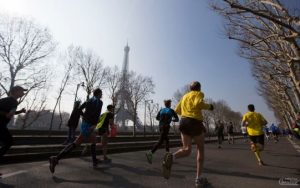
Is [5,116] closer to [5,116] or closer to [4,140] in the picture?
[5,116]

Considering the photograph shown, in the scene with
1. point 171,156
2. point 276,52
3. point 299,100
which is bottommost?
point 171,156

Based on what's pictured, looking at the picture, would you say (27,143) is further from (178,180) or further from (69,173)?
(178,180)

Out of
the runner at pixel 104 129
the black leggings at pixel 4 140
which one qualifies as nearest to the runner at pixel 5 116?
the black leggings at pixel 4 140

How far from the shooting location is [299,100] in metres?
26.0

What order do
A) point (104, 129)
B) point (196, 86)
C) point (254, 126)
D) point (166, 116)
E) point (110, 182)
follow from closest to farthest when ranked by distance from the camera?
1. point (110, 182)
2. point (196, 86)
3. point (104, 129)
4. point (254, 126)
5. point (166, 116)

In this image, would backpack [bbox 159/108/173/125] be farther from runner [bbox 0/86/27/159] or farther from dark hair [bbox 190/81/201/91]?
runner [bbox 0/86/27/159]

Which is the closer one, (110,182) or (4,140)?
(110,182)

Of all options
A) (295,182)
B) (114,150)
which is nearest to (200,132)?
(295,182)

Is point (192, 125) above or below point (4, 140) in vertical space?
above

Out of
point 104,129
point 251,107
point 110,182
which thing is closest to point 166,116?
point 104,129

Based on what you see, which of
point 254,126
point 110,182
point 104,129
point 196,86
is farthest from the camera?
point 254,126

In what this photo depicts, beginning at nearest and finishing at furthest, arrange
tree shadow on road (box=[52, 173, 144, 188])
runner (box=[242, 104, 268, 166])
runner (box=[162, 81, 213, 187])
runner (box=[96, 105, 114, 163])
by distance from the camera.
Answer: tree shadow on road (box=[52, 173, 144, 188]) < runner (box=[162, 81, 213, 187]) < runner (box=[96, 105, 114, 163]) < runner (box=[242, 104, 268, 166])

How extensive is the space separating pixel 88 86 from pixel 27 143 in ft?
94.9

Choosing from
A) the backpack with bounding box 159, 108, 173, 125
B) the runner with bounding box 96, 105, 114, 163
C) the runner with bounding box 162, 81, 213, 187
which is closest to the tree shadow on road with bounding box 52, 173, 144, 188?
the runner with bounding box 162, 81, 213, 187
